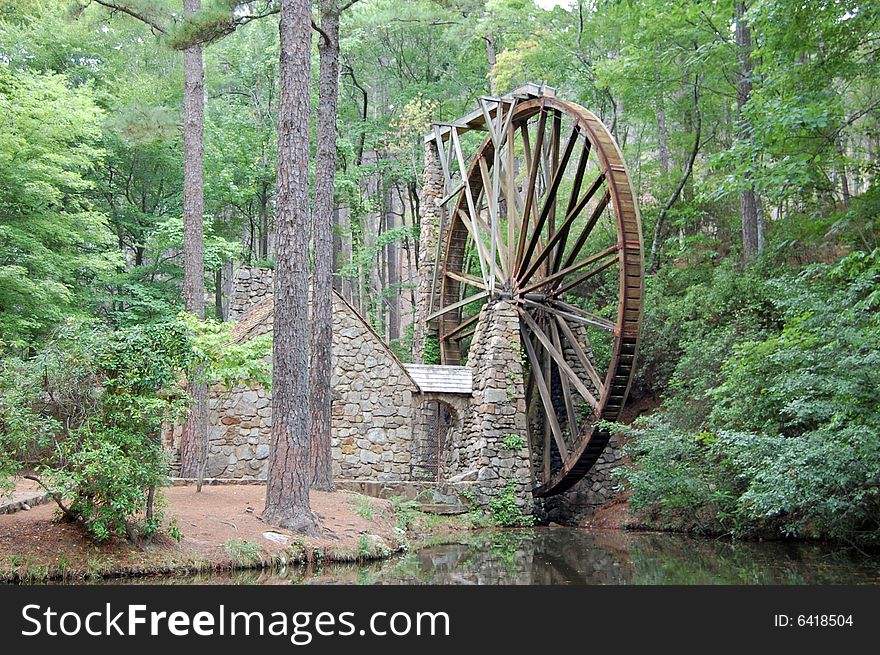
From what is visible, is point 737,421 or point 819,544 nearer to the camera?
point 819,544

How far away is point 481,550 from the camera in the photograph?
34.0 feet

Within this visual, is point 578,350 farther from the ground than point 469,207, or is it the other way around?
point 469,207

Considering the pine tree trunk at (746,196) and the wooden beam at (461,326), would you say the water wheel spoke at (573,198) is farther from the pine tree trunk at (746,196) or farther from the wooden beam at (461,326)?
the pine tree trunk at (746,196)

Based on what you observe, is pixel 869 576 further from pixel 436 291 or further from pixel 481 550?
pixel 436 291

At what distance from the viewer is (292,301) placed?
31.0 ft

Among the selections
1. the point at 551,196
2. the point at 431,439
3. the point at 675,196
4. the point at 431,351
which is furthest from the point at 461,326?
the point at 675,196

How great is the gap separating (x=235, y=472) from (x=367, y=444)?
A: 2.25 meters

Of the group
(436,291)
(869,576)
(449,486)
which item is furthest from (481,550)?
(436,291)

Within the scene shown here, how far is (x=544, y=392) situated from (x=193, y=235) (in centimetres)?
646

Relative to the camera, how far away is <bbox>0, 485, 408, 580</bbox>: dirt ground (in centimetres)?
724

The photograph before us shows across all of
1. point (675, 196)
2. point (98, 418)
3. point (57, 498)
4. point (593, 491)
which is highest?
point (675, 196)

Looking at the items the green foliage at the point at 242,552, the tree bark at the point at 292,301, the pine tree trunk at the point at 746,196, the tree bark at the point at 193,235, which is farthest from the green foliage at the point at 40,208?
the pine tree trunk at the point at 746,196

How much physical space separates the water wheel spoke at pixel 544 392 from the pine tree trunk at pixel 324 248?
4416 mm

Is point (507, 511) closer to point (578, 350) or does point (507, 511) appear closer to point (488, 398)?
point (488, 398)
